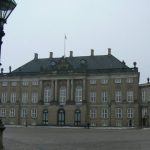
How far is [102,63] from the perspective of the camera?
84.9 metres

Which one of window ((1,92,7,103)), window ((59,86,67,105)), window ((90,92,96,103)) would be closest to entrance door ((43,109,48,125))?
window ((59,86,67,105))

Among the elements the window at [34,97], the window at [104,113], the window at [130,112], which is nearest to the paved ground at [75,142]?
A: the window at [130,112]

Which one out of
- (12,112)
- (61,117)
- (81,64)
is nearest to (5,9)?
(61,117)

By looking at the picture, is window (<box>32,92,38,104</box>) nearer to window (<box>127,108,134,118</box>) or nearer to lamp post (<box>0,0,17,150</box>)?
window (<box>127,108,134,118</box>)

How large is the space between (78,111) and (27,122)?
11.5m

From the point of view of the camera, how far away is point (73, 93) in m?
84.6

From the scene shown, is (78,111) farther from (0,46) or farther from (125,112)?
(0,46)

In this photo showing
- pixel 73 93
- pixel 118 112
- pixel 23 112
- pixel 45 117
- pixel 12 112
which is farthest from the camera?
pixel 12 112

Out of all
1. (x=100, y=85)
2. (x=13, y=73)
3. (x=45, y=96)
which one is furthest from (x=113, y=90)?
(x=13, y=73)

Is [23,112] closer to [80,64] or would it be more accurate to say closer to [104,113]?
[80,64]

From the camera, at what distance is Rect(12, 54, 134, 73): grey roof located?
8381cm

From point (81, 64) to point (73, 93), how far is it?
→ 619cm

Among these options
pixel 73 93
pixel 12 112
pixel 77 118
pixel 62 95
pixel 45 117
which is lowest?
pixel 77 118

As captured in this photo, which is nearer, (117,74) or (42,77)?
(117,74)
